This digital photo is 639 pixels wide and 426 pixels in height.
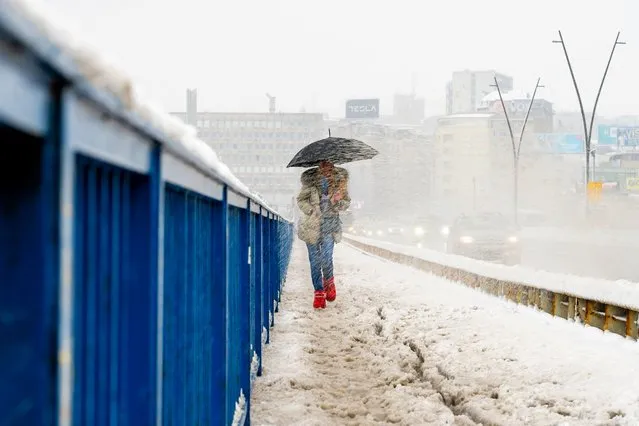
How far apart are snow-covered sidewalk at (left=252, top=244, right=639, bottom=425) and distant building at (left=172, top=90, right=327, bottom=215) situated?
420 feet

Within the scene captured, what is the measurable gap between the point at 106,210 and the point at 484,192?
352ft

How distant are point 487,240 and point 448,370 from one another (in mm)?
18221

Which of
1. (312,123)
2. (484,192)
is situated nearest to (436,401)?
(484,192)

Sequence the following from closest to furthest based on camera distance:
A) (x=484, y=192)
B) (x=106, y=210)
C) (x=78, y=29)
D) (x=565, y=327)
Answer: (x=78, y=29), (x=106, y=210), (x=565, y=327), (x=484, y=192)

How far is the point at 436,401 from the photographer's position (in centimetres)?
478

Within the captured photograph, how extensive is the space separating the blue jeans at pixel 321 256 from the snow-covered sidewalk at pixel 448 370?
93 cm

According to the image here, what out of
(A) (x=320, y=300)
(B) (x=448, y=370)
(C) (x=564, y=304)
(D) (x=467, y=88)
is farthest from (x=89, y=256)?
(D) (x=467, y=88)

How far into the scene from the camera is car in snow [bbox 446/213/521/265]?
22828 millimetres

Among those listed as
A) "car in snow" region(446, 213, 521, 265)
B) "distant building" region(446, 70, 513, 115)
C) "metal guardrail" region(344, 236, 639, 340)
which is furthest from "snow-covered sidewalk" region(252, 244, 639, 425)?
"distant building" region(446, 70, 513, 115)

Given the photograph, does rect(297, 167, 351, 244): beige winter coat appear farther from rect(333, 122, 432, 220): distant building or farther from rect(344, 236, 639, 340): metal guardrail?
rect(333, 122, 432, 220): distant building

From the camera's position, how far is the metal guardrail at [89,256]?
3.22 ft

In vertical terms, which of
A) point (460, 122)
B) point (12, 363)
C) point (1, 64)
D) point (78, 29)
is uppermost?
point (460, 122)

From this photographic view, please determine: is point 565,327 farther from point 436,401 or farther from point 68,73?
point 68,73

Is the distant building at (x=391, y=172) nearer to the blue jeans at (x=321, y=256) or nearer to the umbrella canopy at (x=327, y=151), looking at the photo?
the umbrella canopy at (x=327, y=151)
